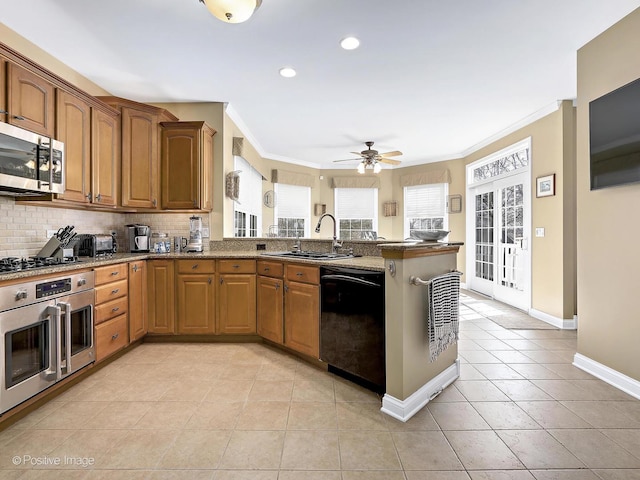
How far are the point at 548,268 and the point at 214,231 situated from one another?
422 cm

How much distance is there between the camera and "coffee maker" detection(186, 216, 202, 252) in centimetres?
343

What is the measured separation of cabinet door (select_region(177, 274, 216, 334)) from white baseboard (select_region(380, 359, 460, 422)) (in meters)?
1.94

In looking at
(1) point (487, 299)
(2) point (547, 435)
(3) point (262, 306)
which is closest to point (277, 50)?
(3) point (262, 306)

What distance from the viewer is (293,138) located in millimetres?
5188

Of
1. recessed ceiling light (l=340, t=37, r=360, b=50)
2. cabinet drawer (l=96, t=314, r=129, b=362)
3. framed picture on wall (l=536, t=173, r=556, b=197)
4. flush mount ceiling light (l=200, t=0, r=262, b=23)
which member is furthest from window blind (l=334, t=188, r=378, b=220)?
flush mount ceiling light (l=200, t=0, r=262, b=23)

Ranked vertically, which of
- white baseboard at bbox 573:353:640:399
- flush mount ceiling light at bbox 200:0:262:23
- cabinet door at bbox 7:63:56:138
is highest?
flush mount ceiling light at bbox 200:0:262:23

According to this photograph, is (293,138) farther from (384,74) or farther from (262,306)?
(262,306)

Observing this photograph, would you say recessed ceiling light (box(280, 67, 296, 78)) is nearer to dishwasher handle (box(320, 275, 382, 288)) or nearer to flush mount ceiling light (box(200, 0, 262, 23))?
flush mount ceiling light (box(200, 0, 262, 23))

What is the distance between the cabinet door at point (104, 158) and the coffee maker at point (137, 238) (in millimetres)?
347

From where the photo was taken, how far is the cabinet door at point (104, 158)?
2.84m

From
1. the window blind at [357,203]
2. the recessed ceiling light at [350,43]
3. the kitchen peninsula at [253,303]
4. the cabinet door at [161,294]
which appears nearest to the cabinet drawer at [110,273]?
the kitchen peninsula at [253,303]

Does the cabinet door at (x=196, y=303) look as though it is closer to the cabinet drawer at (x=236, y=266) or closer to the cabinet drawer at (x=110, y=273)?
the cabinet drawer at (x=236, y=266)

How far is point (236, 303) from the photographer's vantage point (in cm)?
310

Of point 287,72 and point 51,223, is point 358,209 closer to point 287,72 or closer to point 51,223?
point 287,72
